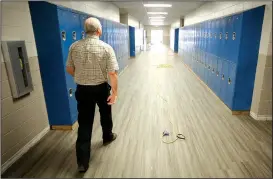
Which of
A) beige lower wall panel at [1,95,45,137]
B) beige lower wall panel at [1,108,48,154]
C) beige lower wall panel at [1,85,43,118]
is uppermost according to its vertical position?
beige lower wall panel at [1,85,43,118]

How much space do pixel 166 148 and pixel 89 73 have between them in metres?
1.32

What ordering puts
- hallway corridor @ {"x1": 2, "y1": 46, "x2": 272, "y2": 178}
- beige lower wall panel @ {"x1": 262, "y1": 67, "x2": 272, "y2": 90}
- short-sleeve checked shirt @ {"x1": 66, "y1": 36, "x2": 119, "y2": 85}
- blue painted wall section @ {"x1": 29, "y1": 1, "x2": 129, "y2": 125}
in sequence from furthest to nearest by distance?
beige lower wall panel @ {"x1": 262, "y1": 67, "x2": 272, "y2": 90}, blue painted wall section @ {"x1": 29, "y1": 1, "x2": 129, "y2": 125}, hallway corridor @ {"x1": 2, "y1": 46, "x2": 272, "y2": 178}, short-sleeve checked shirt @ {"x1": 66, "y1": 36, "x2": 119, "y2": 85}

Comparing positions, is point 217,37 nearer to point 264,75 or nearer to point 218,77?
point 218,77

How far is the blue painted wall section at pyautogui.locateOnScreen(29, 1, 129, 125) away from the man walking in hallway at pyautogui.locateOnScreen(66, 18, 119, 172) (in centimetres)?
67

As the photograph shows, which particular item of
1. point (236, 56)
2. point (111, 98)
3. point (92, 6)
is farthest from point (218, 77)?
point (92, 6)

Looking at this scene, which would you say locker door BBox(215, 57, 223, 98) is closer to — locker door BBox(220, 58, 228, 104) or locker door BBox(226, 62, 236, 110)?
locker door BBox(220, 58, 228, 104)

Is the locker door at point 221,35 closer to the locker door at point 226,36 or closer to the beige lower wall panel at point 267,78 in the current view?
the locker door at point 226,36

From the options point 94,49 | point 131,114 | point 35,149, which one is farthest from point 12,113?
point 131,114

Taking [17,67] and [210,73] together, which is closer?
[17,67]

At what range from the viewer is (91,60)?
1888mm

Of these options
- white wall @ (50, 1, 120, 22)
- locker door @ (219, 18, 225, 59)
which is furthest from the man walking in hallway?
locker door @ (219, 18, 225, 59)

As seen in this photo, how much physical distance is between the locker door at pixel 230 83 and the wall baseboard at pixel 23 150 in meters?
3.07

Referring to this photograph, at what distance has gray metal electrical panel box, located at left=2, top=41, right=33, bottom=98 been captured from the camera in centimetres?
202

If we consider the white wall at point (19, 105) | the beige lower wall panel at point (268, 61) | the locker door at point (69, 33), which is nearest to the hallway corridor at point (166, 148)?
the white wall at point (19, 105)
